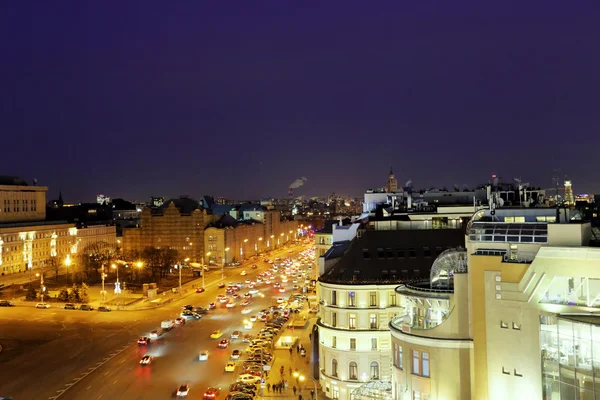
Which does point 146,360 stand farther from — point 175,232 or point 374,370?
Result: point 175,232

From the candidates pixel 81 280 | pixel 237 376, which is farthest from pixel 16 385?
pixel 81 280

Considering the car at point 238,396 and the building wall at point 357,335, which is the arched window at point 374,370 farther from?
the car at point 238,396

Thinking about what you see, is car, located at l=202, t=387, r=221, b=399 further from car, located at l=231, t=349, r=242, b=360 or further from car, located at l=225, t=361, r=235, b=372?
car, located at l=231, t=349, r=242, b=360

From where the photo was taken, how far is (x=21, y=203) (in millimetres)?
139375

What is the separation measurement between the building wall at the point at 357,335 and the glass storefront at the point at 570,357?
18.3 metres

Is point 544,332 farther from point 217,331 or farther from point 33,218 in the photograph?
point 33,218

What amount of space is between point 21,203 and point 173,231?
3848 cm

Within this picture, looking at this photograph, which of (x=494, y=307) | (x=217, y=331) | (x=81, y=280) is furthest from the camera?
(x=81, y=280)

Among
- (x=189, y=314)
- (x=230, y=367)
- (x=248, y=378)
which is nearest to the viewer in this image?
(x=248, y=378)

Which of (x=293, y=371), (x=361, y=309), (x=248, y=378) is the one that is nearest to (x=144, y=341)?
(x=248, y=378)

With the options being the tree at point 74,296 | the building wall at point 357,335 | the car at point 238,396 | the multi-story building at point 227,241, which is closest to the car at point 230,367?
the car at point 238,396

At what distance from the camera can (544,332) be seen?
87.0 feet

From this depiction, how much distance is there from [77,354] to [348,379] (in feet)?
94.1

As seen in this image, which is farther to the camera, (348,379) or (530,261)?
(348,379)
